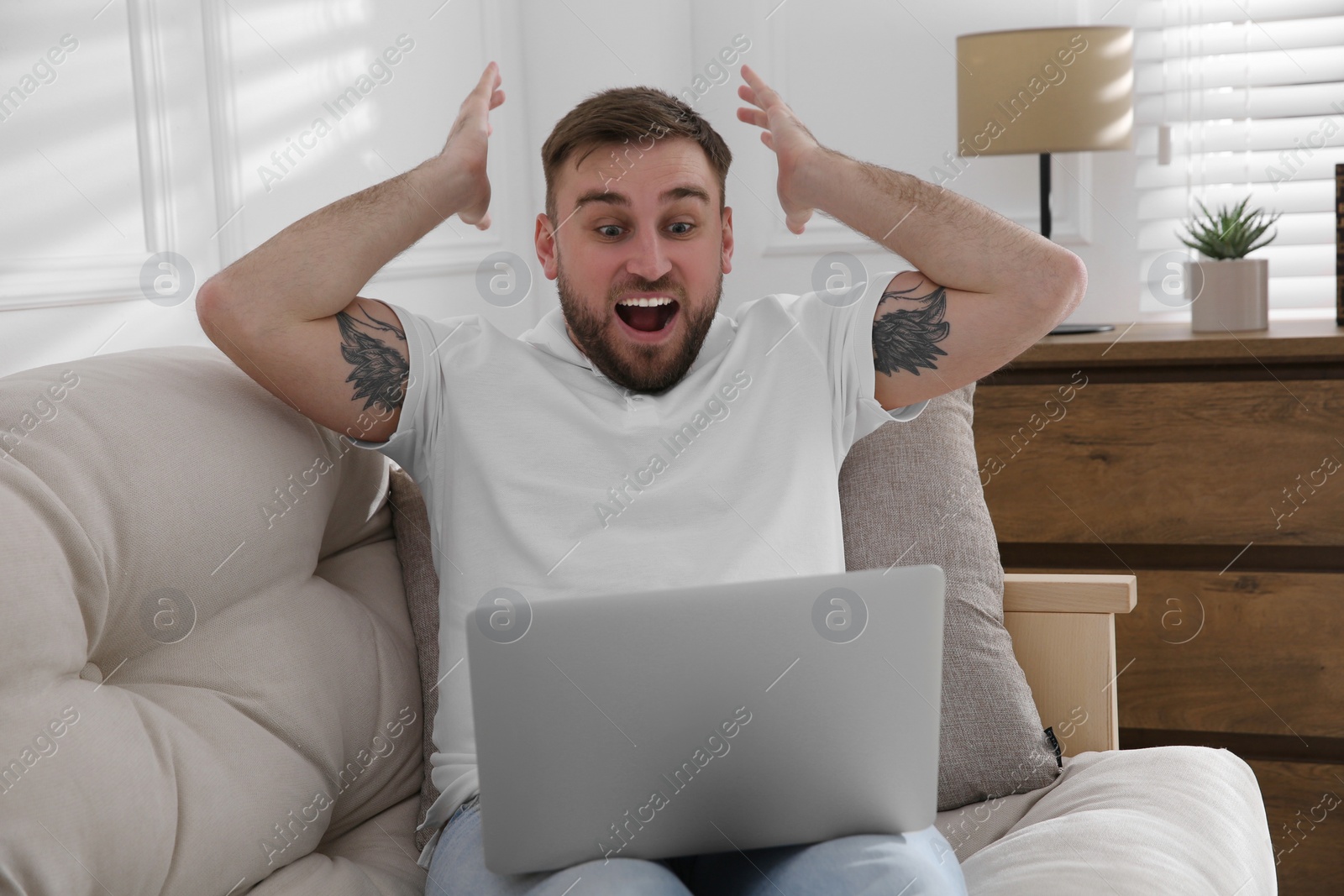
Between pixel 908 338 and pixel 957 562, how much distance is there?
282mm

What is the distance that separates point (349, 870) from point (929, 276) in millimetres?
921

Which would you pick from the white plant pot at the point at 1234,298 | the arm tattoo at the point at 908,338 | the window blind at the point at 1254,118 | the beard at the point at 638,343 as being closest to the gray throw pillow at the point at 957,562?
the arm tattoo at the point at 908,338

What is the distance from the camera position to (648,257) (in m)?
1.37

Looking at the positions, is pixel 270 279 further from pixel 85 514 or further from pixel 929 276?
pixel 929 276

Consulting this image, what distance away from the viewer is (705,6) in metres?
2.76

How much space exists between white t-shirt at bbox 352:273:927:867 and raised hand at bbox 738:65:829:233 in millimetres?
145

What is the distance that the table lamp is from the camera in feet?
7.06

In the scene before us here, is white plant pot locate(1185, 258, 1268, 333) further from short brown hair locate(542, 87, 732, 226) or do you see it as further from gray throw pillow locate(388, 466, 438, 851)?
gray throw pillow locate(388, 466, 438, 851)

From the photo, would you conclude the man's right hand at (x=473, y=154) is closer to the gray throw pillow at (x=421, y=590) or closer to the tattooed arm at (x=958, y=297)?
the gray throw pillow at (x=421, y=590)

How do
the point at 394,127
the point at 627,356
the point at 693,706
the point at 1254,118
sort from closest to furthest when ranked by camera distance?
the point at 693,706 < the point at 627,356 < the point at 394,127 < the point at 1254,118

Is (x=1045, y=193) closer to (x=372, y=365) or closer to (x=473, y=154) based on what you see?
(x=473, y=154)

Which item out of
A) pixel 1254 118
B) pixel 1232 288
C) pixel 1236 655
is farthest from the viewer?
pixel 1254 118

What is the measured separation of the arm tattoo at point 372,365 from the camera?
4.12 feet

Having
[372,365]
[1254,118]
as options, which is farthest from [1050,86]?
[372,365]
